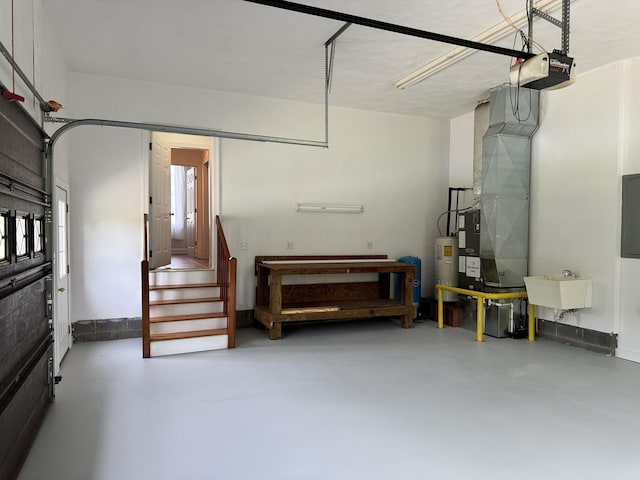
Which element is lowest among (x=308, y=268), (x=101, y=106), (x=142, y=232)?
(x=308, y=268)

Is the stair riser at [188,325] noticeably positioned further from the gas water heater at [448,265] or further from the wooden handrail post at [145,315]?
the gas water heater at [448,265]

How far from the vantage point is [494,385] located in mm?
4031

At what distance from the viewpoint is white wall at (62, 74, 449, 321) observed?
18.5ft

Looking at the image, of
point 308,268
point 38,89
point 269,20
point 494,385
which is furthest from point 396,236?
point 38,89

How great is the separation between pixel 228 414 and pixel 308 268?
2689 mm

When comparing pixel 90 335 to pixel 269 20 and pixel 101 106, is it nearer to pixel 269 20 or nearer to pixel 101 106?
pixel 101 106

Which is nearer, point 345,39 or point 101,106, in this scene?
point 345,39

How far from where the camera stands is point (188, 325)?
17.3 ft

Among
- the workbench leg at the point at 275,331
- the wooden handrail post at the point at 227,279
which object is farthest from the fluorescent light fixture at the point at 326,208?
the workbench leg at the point at 275,331

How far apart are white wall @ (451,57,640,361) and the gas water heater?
3.78 ft

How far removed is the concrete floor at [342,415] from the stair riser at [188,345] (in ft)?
0.47

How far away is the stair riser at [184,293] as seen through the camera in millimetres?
5742

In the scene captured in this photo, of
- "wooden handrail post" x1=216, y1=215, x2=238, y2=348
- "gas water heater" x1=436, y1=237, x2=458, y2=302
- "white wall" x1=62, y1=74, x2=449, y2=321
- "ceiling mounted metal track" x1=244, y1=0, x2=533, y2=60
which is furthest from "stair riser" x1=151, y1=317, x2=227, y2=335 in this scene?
"ceiling mounted metal track" x1=244, y1=0, x2=533, y2=60

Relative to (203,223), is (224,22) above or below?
above
